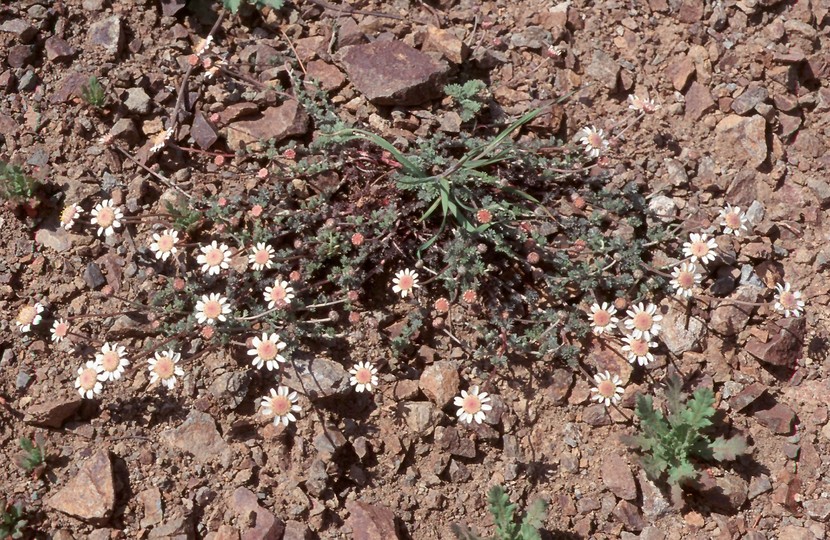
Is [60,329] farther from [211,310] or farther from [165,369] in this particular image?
[211,310]

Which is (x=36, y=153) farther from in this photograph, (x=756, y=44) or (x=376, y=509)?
(x=756, y=44)

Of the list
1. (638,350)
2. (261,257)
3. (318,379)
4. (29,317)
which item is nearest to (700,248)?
(638,350)

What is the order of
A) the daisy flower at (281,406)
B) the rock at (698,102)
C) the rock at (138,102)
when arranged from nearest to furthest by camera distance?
the daisy flower at (281,406) → the rock at (138,102) → the rock at (698,102)

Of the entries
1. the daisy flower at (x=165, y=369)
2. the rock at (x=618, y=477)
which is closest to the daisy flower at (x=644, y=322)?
the rock at (x=618, y=477)

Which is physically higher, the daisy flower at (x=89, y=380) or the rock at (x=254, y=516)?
the daisy flower at (x=89, y=380)

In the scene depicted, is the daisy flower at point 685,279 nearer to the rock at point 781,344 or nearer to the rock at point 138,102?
the rock at point 781,344

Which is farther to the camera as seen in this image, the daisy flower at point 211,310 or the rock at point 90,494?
the daisy flower at point 211,310

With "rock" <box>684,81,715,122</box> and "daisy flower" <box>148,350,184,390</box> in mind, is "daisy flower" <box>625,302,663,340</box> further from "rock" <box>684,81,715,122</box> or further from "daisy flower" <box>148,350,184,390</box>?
"daisy flower" <box>148,350,184,390</box>
